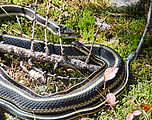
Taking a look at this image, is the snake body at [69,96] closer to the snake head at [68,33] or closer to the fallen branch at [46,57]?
the fallen branch at [46,57]

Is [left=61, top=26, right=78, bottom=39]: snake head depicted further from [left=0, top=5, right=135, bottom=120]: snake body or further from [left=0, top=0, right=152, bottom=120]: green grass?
[left=0, top=5, right=135, bottom=120]: snake body

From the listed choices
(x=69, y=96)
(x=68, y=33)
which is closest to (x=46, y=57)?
(x=68, y=33)

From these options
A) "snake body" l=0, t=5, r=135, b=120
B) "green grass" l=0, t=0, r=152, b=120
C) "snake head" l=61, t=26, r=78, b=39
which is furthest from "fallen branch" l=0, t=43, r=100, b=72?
"snake head" l=61, t=26, r=78, b=39

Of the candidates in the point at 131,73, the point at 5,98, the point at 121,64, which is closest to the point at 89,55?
the point at 121,64

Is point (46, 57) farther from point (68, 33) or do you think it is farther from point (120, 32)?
point (120, 32)

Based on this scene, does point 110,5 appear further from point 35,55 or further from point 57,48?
point 35,55

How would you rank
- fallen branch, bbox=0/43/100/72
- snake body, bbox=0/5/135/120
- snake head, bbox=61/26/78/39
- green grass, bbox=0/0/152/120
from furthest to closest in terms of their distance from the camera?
snake head, bbox=61/26/78/39 → fallen branch, bbox=0/43/100/72 → green grass, bbox=0/0/152/120 → snake body, bbox=0/5/135/120
